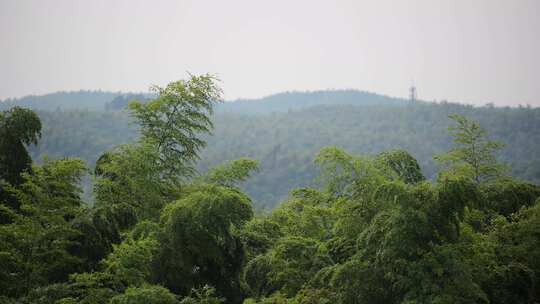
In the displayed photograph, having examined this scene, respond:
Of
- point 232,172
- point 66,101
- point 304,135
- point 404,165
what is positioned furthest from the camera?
point 66,101

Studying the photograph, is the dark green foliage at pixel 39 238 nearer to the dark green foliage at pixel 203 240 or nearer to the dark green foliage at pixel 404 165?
the dark green foliage at pixel 203 240

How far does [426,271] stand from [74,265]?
6.01m

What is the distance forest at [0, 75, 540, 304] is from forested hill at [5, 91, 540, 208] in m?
46.1

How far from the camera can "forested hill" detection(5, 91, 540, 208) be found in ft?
275

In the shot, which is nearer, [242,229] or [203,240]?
[203,240]

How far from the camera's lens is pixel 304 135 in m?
125

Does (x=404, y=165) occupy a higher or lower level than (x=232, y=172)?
higher

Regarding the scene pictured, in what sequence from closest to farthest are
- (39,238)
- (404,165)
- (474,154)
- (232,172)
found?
(39,238) < (404,165) < (232,172) < (474,154)

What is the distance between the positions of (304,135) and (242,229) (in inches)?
4508

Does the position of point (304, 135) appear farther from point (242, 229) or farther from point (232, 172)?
point (242, 229)

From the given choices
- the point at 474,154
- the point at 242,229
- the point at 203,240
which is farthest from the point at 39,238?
the point at 474,154

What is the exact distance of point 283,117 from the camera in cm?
14175

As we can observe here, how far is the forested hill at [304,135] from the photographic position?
275 ft

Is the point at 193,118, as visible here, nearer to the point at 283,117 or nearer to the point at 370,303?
the point at 370,303
